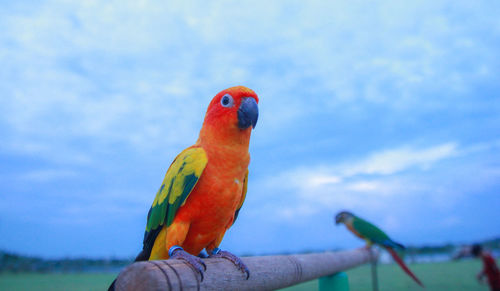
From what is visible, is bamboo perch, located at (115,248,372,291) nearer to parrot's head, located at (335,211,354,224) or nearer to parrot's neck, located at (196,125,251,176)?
parrot's neck, located at (196,125,251,176)

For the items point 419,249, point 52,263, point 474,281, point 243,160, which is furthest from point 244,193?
point 52,263

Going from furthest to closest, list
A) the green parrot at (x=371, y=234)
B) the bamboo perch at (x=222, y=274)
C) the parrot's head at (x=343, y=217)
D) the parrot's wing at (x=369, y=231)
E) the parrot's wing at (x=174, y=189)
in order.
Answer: the parrot's head at (x=343, y=217)
the parrot's wing at (x=369, y=231)
the green parrot at (x=371, y=234)
the parrot's wing at (x=174, y=189)
the bamboo perch at (x=222, y=274)

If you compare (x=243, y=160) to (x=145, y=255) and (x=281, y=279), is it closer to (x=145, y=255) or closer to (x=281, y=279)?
(x=281, y=279)

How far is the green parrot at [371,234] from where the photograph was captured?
4072 millimetres

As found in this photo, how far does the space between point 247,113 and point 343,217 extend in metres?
4.15

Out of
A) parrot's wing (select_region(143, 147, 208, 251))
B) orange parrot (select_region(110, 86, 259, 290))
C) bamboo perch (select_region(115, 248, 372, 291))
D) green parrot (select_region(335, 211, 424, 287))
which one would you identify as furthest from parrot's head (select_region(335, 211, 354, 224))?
parrot's wing (select_region(143, 147, 208, 251))

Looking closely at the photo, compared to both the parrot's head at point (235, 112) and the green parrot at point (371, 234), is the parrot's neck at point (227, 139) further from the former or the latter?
the green parrot at point (371, 234)

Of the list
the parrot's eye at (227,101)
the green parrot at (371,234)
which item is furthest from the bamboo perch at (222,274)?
the green parrot at (371,234)

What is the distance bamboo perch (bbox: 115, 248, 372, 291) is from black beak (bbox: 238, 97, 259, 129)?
554 mm

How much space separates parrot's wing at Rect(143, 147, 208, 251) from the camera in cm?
135

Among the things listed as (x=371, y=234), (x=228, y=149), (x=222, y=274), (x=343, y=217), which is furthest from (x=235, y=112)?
(x=343, y=217)

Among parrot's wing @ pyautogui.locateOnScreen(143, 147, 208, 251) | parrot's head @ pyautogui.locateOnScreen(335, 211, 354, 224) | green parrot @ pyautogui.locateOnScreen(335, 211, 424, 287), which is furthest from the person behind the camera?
parrot's head @ pyautogui.locateOnScreen(335, 211, 354, 224)

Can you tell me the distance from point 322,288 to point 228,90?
1.80m

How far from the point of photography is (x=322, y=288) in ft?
8.13
